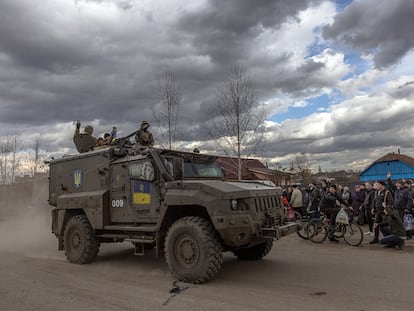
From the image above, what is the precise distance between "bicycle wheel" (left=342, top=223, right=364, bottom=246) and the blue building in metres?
26.9

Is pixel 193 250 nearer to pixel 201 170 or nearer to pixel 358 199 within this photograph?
pixel 201 170

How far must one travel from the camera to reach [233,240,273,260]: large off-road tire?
340 inches

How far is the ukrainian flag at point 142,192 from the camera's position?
7914mm

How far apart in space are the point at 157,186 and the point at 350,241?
608 centimetres

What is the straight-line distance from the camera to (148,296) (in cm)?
612

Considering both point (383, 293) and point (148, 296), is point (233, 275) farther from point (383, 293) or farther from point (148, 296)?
point (383, 293)

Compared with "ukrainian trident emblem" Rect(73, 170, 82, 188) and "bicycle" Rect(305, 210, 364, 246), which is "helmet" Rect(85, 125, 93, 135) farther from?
"bicycle" Rect(305, 210, 364, 246)

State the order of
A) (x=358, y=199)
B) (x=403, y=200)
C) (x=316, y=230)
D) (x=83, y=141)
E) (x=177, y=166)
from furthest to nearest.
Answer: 1. (x=358, y=199)
2. (x=316, y=230)
3. (x=403, y=200)
4. (x=83, y=141)
5. (x=177, y=166)

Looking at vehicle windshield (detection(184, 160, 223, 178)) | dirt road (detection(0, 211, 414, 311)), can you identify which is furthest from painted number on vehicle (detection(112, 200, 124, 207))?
vehicle windshield (detection(184, 160, 223, 178))

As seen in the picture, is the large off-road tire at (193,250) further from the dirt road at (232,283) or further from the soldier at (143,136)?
the soldier at (143,136)

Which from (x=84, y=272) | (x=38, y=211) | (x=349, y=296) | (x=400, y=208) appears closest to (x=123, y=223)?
(x=84, y=272)

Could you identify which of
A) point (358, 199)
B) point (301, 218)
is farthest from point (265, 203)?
point (358, 199)

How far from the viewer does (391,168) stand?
121ft

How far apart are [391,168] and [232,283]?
1366 inches
